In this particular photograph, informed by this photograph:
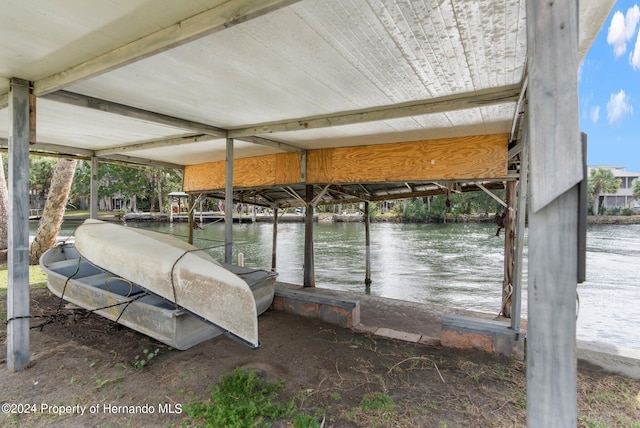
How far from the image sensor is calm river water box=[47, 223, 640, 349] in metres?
7.37

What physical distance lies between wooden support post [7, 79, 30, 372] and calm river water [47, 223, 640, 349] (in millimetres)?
1877

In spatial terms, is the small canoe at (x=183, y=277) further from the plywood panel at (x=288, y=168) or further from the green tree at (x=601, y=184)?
the green tree at (x=601, y=184)

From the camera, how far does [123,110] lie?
3721 millimetres

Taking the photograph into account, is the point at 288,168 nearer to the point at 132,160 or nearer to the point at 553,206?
the point at 132,160

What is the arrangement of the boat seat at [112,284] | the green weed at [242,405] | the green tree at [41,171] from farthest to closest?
the green tree at [41,171] < the boat seat at [112,284] < the green weed at [242,405]

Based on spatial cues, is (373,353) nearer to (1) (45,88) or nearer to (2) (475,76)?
(2) (475,76)

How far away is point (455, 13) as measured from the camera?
1889 millimetres

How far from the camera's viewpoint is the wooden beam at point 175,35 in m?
1.66

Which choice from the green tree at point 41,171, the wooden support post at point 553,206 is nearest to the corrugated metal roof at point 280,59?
the wooden support post at point 553,206

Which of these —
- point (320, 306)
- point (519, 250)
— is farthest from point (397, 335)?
point (519, 250)

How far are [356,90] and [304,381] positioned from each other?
273 centimetres

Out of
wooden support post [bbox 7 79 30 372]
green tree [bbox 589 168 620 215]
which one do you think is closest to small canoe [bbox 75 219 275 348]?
wooden support post [bbox 7 79 30 372]

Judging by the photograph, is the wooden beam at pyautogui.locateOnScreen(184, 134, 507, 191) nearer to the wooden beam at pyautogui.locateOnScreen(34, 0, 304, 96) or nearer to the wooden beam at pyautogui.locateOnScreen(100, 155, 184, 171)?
the wooden beam at pyautogui.locateOnScreen(100, 155, 184, 171)

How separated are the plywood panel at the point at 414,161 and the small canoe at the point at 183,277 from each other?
112 inches
